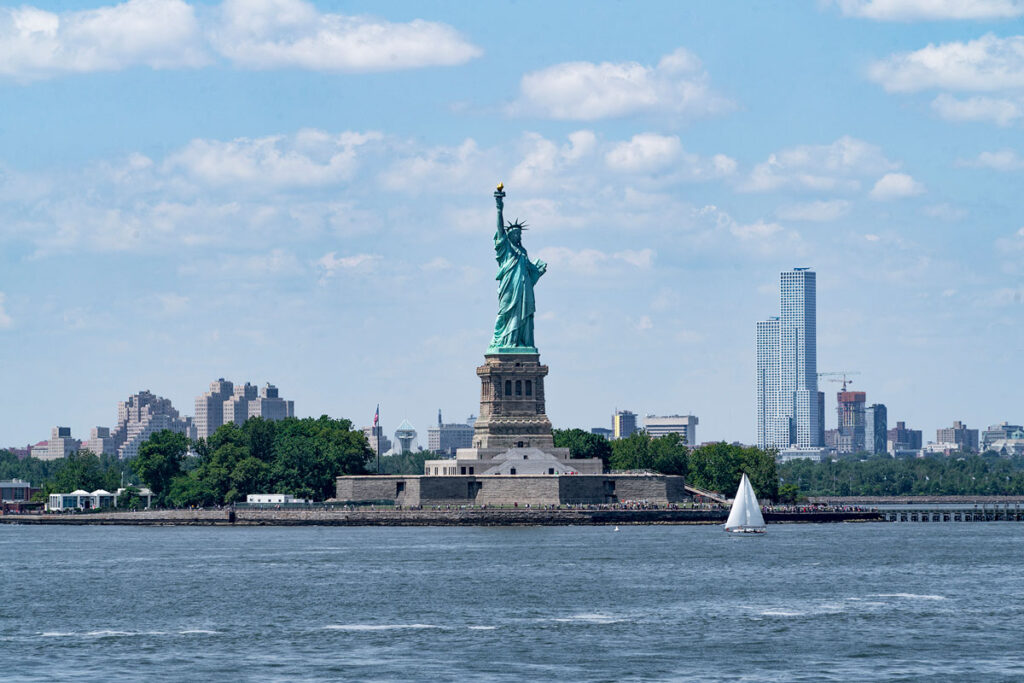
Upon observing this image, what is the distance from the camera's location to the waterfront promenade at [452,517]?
6019 inches

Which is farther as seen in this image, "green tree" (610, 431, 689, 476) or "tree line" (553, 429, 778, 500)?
"green tree" (610, 431, 689, 476)

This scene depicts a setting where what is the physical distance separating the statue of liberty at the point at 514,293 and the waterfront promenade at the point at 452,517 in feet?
62.9

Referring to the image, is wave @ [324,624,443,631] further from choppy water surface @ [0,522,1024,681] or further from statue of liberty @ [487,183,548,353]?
statue of liberty @ [487,183,548,353]

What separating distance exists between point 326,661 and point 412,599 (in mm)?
21285

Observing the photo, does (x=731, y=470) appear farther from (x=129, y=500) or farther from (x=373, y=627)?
(x=373, y=627)

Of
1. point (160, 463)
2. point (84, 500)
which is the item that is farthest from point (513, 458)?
point (84, 500)

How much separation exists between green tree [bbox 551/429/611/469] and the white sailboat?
1445 inches

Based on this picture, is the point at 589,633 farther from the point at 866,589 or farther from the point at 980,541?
the point at 980,541

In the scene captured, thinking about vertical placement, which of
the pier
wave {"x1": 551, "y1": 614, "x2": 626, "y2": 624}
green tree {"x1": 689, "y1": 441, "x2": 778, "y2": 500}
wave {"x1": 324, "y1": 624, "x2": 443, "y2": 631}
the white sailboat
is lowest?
wave {"x1": 324, "y1": 624, "x2": 443, "y2": 631}

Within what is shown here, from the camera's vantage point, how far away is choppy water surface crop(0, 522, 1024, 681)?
2498 inches

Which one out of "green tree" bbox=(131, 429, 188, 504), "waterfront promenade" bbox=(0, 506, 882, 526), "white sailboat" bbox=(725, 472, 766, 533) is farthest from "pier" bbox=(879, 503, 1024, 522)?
"green tree" bbox=(131, 429, 188, 504)

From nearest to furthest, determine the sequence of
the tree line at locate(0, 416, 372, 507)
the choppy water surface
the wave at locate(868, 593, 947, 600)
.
A: the choppy water surface, the wave at locate(868, 593, 947, 600), the tree line at locate(0, 416, 372, 507)

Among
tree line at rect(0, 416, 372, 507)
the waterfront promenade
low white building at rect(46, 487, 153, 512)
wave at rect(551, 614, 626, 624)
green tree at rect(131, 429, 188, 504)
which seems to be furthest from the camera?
low white building at rect(46, 487, 153, 512)

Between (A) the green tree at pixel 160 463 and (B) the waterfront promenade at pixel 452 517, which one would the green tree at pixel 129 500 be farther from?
(B) the waterfront promenade at pixel 452 517
